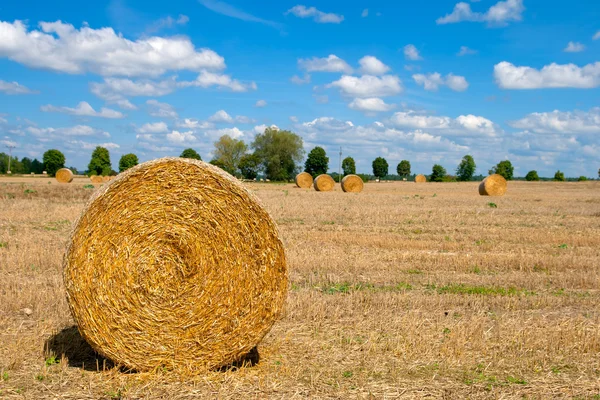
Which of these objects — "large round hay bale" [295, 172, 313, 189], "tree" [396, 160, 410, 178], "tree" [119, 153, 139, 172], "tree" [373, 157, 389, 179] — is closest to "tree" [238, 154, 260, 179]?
"tree" [119, 153, 139, 172]

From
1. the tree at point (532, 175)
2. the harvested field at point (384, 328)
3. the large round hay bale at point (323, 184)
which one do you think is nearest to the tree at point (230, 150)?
the tree at point (532, 175)

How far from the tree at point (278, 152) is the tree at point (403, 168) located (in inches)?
1209

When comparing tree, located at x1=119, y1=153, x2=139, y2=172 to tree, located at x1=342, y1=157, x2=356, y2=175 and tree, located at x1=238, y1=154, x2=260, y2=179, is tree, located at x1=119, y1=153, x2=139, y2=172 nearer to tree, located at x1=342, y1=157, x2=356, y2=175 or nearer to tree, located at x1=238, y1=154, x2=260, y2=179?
tree, located at x1=238, y1=154, x2=260, y2=179

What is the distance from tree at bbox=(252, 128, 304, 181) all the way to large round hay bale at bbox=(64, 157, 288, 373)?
87.6 metres

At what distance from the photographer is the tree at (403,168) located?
4751 inches

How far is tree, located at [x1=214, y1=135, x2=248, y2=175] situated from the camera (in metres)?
99.8

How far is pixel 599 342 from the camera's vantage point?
6961 mm

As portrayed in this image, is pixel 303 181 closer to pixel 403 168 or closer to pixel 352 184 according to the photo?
pixel 352 184

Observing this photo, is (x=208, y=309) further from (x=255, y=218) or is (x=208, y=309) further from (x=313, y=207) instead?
(x=313, y=207)

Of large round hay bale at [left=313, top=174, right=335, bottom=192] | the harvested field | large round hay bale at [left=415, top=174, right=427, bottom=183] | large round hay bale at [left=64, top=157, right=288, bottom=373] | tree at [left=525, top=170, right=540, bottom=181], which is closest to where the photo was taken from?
the harvested field

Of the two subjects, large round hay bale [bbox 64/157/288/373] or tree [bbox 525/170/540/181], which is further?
tree [bbox 525/170/540/181]

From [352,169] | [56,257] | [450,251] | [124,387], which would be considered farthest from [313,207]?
[352,169]

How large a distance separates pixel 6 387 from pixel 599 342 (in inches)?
256

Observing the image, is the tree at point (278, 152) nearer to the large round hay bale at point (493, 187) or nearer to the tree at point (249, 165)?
the tree at point (249, 165)
